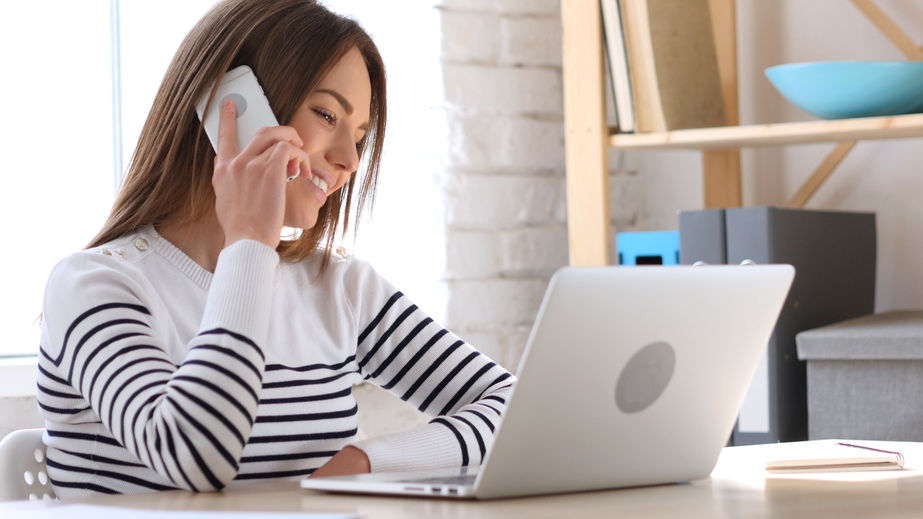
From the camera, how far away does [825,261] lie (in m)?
1.86

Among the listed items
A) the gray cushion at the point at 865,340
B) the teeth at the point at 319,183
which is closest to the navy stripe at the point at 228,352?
the teeth at the point at 319,183

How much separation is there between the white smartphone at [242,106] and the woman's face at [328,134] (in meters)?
0.05

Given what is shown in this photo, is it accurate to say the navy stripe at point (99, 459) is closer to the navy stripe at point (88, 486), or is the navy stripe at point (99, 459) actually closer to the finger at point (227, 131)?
the navy stripe at point (88, 486)

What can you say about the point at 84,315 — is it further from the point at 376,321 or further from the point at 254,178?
the point at 376,321

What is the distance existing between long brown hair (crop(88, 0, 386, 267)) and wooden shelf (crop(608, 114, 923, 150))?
75 cm

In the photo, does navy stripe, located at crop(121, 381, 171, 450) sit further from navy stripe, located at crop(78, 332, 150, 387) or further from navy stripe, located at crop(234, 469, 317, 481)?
navy stripe, located at crop(234, 469, 317, 481)

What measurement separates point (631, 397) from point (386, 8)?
4.56ft

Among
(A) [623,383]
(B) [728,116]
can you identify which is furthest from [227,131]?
(B) [728,116]

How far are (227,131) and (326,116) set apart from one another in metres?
0.12

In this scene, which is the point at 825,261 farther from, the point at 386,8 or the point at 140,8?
the point at 140,8

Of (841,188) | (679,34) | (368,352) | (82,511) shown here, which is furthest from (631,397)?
(841,188)

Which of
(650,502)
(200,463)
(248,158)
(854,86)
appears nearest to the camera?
(650,502)

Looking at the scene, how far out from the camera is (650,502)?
0.87m

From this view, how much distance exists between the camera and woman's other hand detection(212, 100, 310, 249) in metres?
1.14
